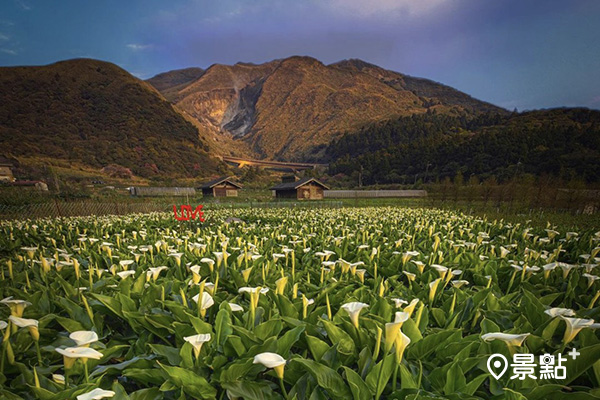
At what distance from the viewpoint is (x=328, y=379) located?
160 centimetres

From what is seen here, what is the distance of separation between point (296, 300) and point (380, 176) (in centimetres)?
8513

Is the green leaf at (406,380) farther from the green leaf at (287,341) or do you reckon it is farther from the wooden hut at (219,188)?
the wooden hut at (219,188)

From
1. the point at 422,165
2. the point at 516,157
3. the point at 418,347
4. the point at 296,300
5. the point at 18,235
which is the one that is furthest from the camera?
the point at 422,165

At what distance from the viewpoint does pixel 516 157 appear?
57.1 meters

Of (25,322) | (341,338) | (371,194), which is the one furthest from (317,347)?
(371,194)

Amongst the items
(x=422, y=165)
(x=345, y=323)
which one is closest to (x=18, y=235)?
(x=345, y=323)

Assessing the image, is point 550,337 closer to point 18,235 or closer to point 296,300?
point 296,300

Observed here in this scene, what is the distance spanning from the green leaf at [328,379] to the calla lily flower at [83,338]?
1053mm

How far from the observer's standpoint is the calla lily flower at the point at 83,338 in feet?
4.84

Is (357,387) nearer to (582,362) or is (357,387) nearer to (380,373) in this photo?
(380,373)

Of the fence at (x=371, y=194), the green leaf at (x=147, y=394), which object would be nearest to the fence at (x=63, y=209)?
the green leaf at (x=147, y=394)

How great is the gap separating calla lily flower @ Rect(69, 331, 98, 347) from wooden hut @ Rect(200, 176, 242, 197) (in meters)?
47.9

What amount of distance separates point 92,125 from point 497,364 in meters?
125

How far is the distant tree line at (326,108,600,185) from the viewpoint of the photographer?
5044 centimetres
